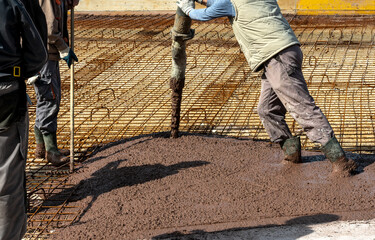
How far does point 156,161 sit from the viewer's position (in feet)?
13.4

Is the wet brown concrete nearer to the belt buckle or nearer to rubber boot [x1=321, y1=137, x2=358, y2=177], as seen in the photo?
rubber boot [x1=321, y1=137, x2=358, y2=177]

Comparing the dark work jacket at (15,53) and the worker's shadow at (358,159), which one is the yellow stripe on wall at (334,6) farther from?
the dark work jacket at (15,53)

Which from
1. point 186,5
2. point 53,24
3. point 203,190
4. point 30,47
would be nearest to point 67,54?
point 53,24

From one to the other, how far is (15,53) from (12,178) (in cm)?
64

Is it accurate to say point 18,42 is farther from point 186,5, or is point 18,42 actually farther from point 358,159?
point 358,159

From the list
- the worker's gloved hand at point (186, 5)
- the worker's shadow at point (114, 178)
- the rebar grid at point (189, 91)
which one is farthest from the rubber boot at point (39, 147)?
the worker's gloved hand at point (186, 5)

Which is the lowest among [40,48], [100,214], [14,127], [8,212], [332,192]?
[100,214]

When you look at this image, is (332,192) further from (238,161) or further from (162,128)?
(162,128)

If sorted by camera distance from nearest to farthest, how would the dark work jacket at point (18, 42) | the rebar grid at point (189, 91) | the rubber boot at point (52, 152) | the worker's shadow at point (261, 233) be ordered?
the dark work jacket at point (18, 42) < the worker's shadow at point (261, 233) < the rubber boot at point (52, 152) < the rebar grid at point (189, 91)

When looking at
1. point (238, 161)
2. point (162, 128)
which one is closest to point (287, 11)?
point (162, 128)

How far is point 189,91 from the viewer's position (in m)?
6.85

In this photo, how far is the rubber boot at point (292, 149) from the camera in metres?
3.89

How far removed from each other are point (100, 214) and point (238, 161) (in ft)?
4.35

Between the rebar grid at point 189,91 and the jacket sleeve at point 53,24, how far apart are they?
1.16m
